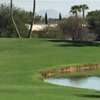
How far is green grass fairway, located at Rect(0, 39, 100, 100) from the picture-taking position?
1446 centimetres

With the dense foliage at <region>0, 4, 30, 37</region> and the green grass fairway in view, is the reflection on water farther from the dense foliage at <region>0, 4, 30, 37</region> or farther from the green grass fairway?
the dense foliage at <region>0, 4, 30, 37</region>

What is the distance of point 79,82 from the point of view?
79.0 ft

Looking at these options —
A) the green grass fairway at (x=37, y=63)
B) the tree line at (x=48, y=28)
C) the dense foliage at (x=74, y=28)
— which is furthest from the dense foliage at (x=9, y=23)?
the green grass fairway at (x=37, y=63)

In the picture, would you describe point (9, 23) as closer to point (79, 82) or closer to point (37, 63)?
point (37, 63)

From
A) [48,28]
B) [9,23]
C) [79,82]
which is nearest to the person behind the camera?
[79,82]

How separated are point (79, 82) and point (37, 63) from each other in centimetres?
643

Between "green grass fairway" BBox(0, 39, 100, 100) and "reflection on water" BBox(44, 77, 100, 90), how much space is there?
3.84 ft

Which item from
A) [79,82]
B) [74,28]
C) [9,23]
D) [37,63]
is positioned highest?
[9,23]

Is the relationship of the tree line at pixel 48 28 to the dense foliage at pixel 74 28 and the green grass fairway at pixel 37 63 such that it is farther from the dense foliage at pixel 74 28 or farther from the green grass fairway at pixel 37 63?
the green grass fairway at pixel 37 63

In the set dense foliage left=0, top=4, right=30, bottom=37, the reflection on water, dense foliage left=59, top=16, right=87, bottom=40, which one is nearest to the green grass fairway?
the reflection on water

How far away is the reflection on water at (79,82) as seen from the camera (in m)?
22.6

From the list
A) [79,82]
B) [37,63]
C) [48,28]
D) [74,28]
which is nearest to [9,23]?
[48,28]

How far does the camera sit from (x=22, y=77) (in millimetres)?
22312

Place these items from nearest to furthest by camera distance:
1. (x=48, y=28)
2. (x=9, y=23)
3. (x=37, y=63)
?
(x=37, y=63)
(x=9, y=23)
(x=48, y=28)
